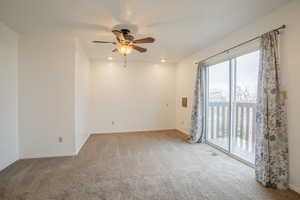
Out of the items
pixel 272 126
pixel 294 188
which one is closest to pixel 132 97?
pixel 272 126

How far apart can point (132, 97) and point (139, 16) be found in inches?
131

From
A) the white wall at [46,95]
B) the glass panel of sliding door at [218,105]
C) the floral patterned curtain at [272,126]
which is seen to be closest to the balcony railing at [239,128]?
the glass panel of sliding door at [218,105]

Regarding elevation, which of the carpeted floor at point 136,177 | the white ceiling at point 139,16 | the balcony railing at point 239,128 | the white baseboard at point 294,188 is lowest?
the carpeted floor at point 136,177

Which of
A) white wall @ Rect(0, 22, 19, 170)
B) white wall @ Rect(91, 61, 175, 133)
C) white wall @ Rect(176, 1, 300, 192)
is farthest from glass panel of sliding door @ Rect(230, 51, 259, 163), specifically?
white wall @ Rect(0, 22, 19, 170)

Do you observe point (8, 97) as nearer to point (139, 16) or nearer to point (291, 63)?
point (139, 16)

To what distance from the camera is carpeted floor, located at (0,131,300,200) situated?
6.47ft

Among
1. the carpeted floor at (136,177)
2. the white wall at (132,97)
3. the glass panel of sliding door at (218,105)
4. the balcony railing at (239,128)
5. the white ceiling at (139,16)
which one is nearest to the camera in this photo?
the carpeted floor at (136,177)

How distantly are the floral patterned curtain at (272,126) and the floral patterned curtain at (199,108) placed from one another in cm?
182

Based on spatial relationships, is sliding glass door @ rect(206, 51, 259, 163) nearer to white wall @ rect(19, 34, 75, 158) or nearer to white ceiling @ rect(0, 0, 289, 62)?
white ceiling @ rect(0, 0, 289, 62)

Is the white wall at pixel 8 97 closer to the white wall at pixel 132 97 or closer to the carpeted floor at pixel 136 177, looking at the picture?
the carpeted floor at pixel 136 177

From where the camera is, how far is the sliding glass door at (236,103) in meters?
2.89

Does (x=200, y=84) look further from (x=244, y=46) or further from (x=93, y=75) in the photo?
(x=93, y=75)

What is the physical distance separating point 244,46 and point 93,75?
4.42m

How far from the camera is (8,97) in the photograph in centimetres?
278
